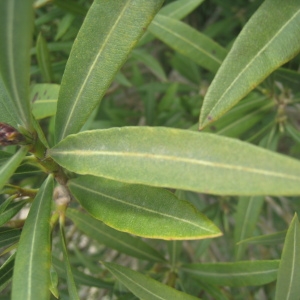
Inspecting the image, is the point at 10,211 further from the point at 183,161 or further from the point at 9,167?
the point at 183,161

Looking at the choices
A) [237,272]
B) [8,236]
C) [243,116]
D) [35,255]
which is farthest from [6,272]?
[243,116]

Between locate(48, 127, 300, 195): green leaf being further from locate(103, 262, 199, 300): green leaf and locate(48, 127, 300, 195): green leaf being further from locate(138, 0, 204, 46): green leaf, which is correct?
locate(138, 0, 204, 46): green leaf

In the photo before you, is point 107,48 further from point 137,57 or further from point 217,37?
point 217,37

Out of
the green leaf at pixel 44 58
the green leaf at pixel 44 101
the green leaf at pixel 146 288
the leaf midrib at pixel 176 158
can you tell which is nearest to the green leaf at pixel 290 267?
the green leaf at pixel 146 288

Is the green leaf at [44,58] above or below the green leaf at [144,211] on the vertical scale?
above

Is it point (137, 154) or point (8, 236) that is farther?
point (8, 236)

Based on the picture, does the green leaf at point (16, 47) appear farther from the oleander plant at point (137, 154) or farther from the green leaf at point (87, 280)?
the green leaf at point (87, 280)

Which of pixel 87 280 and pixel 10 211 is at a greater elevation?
pixel 10 211
